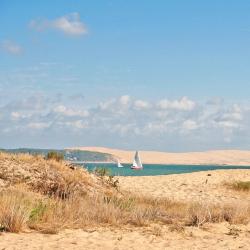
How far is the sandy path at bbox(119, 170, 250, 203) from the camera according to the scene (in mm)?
27984

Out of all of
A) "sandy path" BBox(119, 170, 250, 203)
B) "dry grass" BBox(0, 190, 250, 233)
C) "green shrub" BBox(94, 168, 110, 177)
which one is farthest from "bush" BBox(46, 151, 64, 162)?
"dry grass" BBox(0, 190, 250, 233)

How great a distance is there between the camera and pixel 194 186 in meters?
33.7

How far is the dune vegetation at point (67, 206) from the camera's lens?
13.4 m

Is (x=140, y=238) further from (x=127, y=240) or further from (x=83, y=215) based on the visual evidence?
(x=83, y=215)

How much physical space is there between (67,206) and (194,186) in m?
20.1

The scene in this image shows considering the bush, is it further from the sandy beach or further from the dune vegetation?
the sandy beach

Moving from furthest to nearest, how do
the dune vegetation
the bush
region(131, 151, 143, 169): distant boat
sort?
region(131, 151, 143, 169): distant boat < the bush < the dune vegetation

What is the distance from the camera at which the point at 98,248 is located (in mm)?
11383

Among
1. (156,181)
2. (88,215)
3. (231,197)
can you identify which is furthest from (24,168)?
(156,181)

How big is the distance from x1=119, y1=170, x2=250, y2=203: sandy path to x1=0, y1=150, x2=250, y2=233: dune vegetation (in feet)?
21.6

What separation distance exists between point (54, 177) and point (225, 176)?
66.1 ft

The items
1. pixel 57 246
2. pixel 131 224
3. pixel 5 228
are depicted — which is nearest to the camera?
pixel 57 246

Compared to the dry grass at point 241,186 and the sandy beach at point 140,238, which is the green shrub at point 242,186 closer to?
the dry grass at point 241,186

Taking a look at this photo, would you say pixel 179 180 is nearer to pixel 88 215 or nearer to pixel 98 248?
pixel 88 215
